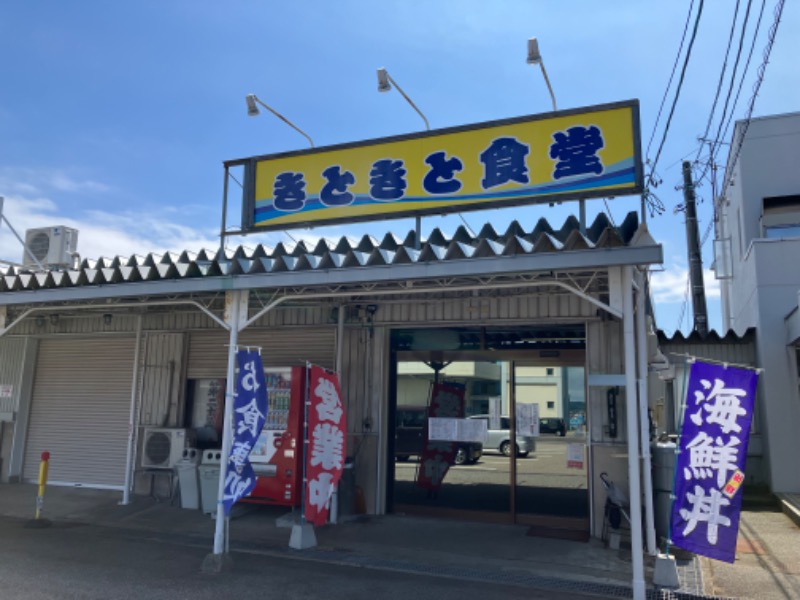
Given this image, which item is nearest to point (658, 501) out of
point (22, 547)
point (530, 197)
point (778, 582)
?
point (778, 582)

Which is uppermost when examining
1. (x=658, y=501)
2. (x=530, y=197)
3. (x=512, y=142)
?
(x=512, y=142)

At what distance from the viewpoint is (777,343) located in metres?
11.5

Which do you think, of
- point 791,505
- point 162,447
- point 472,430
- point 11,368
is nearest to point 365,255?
point 472,430

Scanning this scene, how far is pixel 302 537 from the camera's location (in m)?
7.37

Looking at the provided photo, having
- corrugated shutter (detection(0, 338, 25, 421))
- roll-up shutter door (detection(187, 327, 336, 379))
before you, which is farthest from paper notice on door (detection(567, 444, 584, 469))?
corrugated shutter (detection(0, 338, 25, 421))

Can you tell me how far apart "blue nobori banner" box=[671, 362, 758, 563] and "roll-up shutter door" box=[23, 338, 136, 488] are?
9.27 m

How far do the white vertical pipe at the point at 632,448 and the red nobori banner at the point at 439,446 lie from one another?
3.57m

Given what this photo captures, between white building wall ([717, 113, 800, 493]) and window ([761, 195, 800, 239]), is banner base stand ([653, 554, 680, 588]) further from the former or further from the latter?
window ([761, 195, 800, 239])

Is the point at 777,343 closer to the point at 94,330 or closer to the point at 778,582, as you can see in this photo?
the point at 778,582

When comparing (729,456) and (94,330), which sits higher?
(94,330)

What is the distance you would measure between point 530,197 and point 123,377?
819 centimetres

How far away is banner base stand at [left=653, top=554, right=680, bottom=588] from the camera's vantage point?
6066 mm

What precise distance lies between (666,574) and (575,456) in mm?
2395

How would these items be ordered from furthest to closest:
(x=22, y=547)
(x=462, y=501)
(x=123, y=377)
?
(x=123, y=377), (x=462, y=501), (x=22, y=547)
